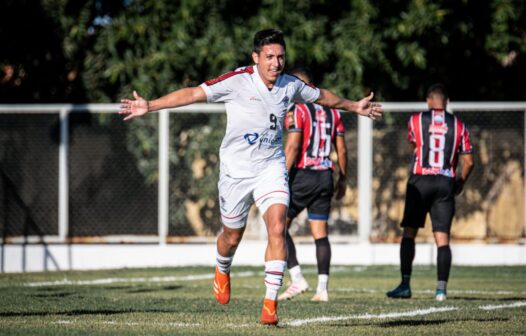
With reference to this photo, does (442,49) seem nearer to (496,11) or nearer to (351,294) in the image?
(496,11)

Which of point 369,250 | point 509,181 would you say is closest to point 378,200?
point 369,250

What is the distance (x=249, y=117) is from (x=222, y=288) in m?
1.63

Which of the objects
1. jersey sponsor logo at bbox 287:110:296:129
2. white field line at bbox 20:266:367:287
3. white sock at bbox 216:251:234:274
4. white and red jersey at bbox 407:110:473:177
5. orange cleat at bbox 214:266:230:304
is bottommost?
white field line at bbox 20:266:367:287

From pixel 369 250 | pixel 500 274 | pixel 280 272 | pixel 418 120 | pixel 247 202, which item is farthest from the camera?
pixel 369 250

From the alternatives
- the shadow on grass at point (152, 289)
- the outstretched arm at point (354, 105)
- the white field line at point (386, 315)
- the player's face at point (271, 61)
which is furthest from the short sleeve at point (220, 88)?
the shadow on grass at point (152, 289)

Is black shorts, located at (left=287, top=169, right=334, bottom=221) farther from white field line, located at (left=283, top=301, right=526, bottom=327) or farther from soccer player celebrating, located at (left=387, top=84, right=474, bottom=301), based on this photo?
white field line, located at (left=283, top=301, right=526, bottom=327)

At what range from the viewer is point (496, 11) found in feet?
65.2

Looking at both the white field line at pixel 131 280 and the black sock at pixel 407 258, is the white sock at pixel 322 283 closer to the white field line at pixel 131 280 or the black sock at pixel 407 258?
the black sock at pixel 407 258

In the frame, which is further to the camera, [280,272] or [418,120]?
[418,120]

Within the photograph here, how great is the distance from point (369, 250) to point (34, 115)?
585cm

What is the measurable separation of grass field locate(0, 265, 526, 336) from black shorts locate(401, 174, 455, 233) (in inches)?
31.8

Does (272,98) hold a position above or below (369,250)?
above

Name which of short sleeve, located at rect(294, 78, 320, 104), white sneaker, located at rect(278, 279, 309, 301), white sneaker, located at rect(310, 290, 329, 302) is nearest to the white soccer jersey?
short sleeve, located at rect(294, 78, 320, 104)

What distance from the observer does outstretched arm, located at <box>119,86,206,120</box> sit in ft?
26.7
